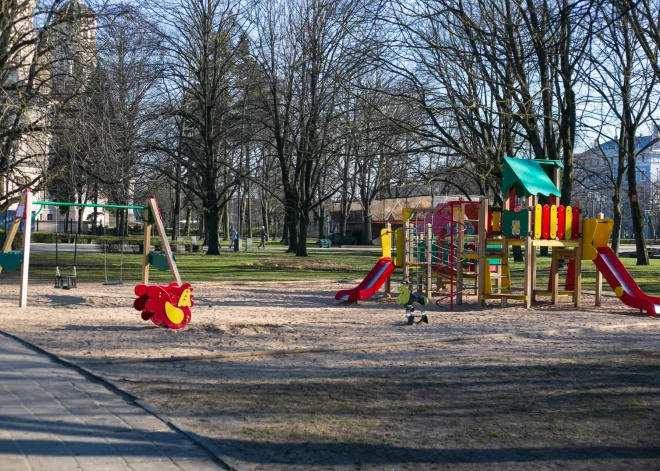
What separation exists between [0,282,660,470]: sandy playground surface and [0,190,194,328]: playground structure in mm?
331

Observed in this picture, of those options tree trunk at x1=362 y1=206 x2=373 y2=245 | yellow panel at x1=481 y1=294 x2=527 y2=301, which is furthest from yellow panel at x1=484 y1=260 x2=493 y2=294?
tree trunk at x1=362 y1=206 x2=373 y2=245

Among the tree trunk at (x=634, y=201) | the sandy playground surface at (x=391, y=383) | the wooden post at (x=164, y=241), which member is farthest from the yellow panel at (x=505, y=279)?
the tree trunk at (x=634, y=201)

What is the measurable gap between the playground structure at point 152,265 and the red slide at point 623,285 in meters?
8.76

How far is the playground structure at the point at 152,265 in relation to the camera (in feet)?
36.2

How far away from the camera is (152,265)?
50.7ft

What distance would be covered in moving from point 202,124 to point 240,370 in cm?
2883

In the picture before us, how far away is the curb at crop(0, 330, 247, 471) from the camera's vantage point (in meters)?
4.72

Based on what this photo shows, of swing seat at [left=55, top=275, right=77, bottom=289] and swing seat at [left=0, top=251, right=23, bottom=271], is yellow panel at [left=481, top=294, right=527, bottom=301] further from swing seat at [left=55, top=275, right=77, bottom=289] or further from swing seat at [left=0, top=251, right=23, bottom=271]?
swing seat at [left=55, top=275, right=77, bottom=289]

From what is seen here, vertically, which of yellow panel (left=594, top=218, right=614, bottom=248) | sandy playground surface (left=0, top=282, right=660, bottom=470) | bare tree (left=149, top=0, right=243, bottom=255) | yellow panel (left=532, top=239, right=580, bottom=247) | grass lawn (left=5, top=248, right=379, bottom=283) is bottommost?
sandy playground surface (left=0, top=282, right=660, bottom=470)

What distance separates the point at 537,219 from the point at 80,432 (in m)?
11.6

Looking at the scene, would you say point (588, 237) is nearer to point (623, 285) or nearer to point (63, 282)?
point (623, 285)

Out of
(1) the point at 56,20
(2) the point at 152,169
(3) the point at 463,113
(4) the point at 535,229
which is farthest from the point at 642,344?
(2) the point at 152,169

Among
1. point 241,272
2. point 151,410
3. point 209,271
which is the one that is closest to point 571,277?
point 241,272

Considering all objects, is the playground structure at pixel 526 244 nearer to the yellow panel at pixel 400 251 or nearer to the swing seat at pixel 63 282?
the yellow panel at pixel 400 251
